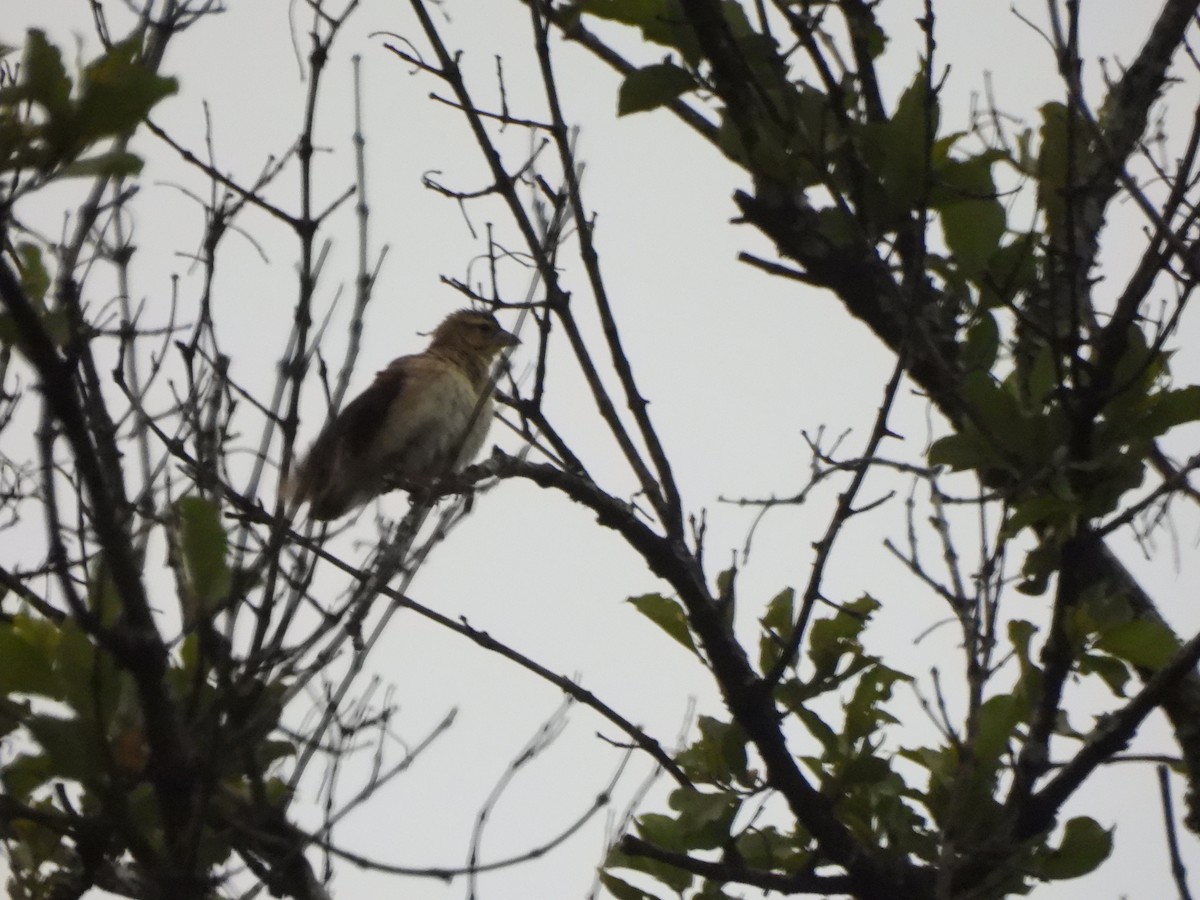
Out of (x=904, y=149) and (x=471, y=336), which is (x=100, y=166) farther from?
(x=471, y=336)

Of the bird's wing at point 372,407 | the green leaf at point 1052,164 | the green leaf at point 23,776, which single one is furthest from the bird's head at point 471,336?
the green leaf at point 23,776

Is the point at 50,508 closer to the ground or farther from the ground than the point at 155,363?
closer to the ground

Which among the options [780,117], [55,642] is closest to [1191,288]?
[780,117]

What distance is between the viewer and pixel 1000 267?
3252mm

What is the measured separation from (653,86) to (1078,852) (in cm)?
194

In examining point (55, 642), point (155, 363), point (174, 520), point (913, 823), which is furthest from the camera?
point (155, 363)

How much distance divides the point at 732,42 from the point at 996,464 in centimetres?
106

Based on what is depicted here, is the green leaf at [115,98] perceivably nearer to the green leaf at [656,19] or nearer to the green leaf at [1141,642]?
the green leaf at [656,19]

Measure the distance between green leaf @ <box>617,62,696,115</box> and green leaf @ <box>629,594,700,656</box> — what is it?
43.6 inches

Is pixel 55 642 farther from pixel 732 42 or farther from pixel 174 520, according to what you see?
pixel 732 42

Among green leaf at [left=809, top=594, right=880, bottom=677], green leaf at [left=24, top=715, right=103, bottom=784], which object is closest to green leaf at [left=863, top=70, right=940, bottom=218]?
green leaf at [left=809, top=594, right=880, bottom=677]

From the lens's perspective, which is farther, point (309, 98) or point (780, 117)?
point (780, 117)

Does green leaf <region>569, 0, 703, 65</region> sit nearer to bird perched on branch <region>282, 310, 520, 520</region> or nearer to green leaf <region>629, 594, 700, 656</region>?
green leaf <region>629, 594, 700, 656</region>

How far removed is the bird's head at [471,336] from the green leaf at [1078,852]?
18.5ft
